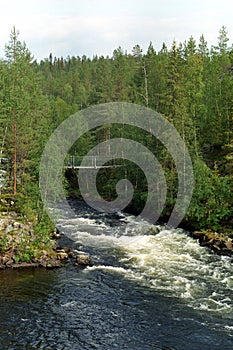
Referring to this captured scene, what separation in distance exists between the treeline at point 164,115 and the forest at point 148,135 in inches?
2.8

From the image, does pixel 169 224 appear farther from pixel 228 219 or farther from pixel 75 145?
pixel 75 145

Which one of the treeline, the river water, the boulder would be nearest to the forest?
the treeline

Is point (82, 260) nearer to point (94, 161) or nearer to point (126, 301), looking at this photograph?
point (126, 301)

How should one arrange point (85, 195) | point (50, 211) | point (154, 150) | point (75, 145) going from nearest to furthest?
point (50, 211)
point (154, 150)
point (85, 195)
point (75, 145)

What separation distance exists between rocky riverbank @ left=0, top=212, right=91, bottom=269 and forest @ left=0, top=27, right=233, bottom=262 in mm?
641

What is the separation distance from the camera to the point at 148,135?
3656cm

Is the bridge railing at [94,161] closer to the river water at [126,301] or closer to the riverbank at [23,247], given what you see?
the river water at [126,301]

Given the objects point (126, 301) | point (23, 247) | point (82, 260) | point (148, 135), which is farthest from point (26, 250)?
point (148, 135)

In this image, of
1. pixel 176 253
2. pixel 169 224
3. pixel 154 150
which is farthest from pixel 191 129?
pixel 176 253

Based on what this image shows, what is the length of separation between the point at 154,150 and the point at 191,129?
153 inches

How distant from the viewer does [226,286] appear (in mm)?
20406

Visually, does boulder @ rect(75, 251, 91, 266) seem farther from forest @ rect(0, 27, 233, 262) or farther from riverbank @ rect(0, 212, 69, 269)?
forest @ rect(0, 27, 233, 262)

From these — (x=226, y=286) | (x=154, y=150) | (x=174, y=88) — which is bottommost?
(x=226, y=286)

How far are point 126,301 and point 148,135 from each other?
67.5 feet
